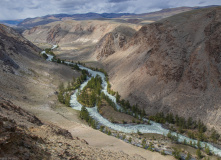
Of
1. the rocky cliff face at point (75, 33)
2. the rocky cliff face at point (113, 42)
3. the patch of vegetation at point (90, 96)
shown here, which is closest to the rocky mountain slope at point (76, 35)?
the rocky cliff face at point (75, 33)

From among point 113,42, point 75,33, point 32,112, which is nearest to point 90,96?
point 32,112

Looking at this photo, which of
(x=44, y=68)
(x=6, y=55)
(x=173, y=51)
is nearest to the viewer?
(x=173, y=51)

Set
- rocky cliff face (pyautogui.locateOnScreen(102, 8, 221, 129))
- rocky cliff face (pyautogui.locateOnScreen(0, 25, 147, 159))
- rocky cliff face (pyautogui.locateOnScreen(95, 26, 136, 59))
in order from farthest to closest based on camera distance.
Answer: rocky cliff face (pyautogui.locateOnScreen(95, 26, 136, 59))
rocky cliff face (pyautogui.locateOnScreen(102, 8, 221, 129))
rocky cliff face (pyautogui.locateOnScreen(0, 25, 147, 159))

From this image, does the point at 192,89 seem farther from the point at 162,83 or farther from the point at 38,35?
the point at 38,35

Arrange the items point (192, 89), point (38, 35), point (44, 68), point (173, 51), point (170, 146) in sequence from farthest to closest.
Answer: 1. point (38, 35)
2. point (44, 68)
3. point (173, 51)
4. point (192, 89)
5. point (170, 146)

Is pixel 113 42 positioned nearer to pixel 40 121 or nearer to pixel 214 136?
pixel 214 136

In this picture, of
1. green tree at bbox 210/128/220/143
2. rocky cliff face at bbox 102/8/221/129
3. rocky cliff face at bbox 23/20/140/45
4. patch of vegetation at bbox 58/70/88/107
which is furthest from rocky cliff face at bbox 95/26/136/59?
green tree at bbox 210/128/220/143

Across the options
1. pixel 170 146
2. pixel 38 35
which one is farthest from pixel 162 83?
pixel 38 35

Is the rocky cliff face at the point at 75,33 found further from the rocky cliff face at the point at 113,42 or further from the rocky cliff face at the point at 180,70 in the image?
the rocky cliff face at the point at 180,70

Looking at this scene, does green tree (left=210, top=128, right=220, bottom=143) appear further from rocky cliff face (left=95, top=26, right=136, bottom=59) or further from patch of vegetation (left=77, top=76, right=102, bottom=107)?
rocky cliff face (left=95, top=26, right=136, bottom=59)
